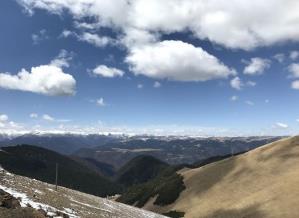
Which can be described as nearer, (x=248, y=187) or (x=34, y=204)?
(x=34, y=204)

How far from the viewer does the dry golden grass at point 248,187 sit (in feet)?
254

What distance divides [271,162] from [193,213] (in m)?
26.9

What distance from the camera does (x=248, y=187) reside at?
91500 mm

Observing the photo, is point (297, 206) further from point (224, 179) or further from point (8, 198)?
point (8, 198)

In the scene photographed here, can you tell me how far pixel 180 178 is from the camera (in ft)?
392

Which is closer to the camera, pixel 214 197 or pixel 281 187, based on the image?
pixel 281 187

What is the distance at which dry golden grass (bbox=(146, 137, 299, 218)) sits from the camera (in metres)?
77.3

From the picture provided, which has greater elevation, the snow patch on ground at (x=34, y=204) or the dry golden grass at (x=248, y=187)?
the snow patch on ground at (x=34, y=204)

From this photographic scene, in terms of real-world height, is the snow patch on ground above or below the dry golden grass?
above

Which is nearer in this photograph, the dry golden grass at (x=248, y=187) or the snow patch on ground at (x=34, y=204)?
the snow patch on ground at (x=34, y=204)

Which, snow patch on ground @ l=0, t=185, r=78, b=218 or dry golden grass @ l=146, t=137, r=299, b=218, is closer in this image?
snow patch on ground @ l=0, t=185, r=78, b=218

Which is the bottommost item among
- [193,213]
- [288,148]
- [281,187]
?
[193,213]

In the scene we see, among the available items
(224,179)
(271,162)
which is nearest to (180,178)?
(224,179)

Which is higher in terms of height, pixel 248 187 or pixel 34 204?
pixel 34 204
